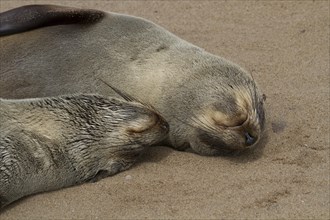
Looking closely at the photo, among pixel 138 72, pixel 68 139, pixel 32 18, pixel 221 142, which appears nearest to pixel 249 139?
pixel 221 142

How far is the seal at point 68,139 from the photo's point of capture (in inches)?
210

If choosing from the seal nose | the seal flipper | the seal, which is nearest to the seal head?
the seal nose

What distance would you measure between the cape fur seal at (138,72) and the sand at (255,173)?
9.4 inches

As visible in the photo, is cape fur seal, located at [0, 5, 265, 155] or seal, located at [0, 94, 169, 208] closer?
seal, located at [0, 94, 169, 208]

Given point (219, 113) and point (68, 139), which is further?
point (219, 113)

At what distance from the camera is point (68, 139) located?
18.1ft

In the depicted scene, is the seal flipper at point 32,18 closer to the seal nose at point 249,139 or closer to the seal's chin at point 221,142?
the seal's chin at point 221,142

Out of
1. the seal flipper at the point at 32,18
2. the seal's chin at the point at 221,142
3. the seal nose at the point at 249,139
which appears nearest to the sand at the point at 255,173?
the seal's chin at the point at 221,142

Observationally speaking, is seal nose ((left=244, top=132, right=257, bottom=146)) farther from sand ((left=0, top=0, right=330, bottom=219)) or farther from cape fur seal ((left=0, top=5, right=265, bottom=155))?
sand ((left=0, top=0, right=330, bottom=219))

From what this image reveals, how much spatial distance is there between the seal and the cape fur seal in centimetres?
30

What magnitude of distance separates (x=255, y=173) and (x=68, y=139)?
1.27 metres

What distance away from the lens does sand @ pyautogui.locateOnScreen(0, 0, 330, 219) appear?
5277mm

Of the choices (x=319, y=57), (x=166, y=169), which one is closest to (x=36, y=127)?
(x=166, y=169)

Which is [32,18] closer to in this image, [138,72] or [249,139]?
[138,72]
